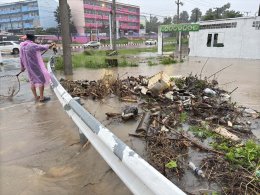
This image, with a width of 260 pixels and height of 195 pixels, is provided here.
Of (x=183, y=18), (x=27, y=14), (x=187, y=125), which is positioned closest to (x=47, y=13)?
(x=27, y=14)

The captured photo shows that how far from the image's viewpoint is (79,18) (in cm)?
7625

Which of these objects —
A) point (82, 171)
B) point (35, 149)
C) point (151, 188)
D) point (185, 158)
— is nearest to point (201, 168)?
point (185, 158)

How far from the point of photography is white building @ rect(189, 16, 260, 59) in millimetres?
20891

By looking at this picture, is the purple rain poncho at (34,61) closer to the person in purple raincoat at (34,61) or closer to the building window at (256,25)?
the person in purple raincoat at (34,61)

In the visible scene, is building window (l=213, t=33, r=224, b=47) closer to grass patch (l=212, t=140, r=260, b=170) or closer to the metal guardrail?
grass patch (l=212, t=140, r=260, b=170)

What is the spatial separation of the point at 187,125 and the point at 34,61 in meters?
4.32

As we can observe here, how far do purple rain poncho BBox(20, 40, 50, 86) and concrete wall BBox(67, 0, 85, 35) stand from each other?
2862 inches

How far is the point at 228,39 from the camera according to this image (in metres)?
22.7

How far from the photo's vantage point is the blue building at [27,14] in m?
75.1

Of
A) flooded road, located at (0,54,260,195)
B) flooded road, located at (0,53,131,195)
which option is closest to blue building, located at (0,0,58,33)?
flooded road, located at (0,54,260,195)

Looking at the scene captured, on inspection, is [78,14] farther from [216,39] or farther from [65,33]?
[65,33]

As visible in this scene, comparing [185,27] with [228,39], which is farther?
[185,27]

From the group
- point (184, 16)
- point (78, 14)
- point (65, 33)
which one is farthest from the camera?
point (184, 16)

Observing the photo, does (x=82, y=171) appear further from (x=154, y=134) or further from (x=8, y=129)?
(x=8, y=129)
